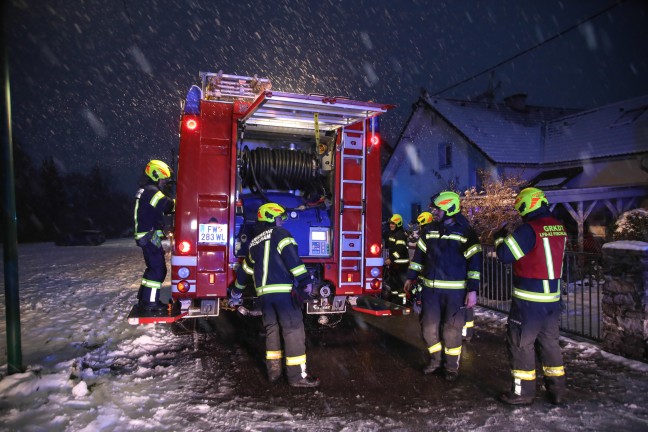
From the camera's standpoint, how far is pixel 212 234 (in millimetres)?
5656

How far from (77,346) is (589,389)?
19.3 ft

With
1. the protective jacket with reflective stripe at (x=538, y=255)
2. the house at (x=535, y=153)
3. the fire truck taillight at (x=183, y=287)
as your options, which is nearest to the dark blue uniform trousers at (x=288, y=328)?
the fire truck taillight at (x=183, y=287)

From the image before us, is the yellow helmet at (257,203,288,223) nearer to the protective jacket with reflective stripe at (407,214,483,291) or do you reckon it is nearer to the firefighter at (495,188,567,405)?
the protective jacket with reflective stripe at (407,214,483,291)

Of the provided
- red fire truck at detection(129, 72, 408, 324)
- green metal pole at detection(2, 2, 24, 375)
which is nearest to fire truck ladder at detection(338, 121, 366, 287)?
red fire truck at detection(129, 72, 408, 324)

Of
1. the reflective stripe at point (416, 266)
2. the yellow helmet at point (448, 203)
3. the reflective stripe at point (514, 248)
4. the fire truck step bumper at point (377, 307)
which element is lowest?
the fire truck step bumper at point (377, 307)

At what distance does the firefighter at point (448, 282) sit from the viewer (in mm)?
4910

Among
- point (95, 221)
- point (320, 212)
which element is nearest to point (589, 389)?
point (320, 212)

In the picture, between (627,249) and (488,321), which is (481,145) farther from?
(627,249)

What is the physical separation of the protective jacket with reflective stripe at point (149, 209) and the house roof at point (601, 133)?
17098 mm

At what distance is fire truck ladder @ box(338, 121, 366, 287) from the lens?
20.5 feet

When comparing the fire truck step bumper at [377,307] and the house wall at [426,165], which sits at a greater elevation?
the house wall at [426,165]

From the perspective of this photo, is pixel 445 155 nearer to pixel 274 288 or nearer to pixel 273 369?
pixel 274 288

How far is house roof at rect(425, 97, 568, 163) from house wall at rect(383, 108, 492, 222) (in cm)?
54

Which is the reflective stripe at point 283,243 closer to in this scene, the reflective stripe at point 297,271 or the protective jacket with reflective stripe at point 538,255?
the reflective stripe at point 297,271
